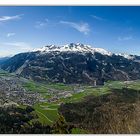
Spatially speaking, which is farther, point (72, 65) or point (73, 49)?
point (72, 65)

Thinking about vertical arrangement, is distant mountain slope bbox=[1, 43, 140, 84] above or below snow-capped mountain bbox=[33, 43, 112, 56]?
below

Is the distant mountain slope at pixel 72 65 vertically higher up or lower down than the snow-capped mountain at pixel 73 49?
lower down

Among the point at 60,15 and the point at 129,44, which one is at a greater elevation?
the point at 60,15

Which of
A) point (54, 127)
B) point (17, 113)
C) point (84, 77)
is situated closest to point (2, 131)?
point (17, 113)

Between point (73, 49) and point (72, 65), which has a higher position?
point (73, 49)
